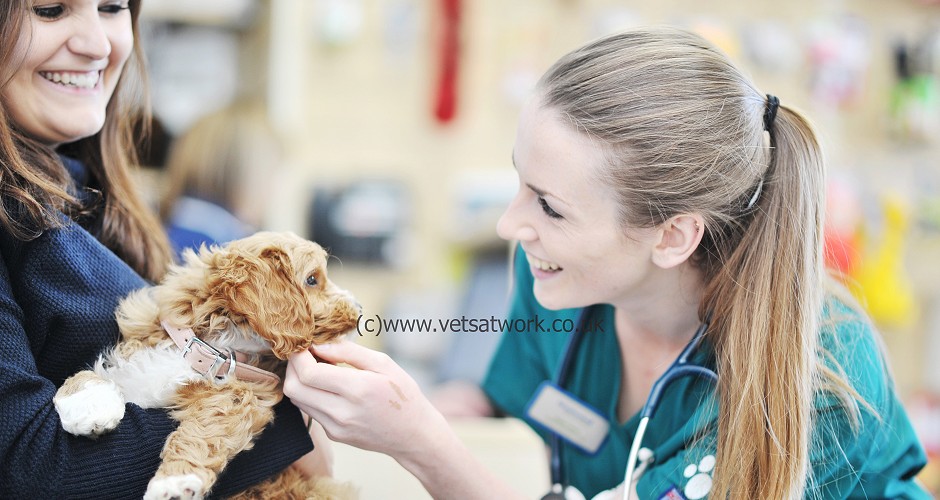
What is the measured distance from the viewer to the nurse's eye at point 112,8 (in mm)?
1251

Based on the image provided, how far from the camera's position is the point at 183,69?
276cm

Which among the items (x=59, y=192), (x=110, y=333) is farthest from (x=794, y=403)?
(x=59, y=192)

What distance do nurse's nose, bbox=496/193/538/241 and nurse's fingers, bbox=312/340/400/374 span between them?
32cm

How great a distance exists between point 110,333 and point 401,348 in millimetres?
2162

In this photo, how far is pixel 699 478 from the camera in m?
1.29

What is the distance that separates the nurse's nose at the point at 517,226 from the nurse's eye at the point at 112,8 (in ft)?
2.42

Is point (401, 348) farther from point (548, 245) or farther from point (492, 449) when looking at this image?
point (548, 245)

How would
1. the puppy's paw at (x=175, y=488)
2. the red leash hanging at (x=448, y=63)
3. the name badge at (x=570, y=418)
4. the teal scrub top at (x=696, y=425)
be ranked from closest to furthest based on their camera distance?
the puppy's paw at (x=175, y=488) → the teal scrub top at (x=696, y=425) → the name badge at (x=570, y=418) → the red leash hanging at (x=448, y=63)

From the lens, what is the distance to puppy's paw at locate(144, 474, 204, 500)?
38.7 inches

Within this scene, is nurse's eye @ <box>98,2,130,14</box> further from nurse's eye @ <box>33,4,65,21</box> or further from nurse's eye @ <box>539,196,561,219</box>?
nurse's eye @ <box>539,196,561,219</box>

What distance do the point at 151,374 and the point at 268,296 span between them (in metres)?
0.20

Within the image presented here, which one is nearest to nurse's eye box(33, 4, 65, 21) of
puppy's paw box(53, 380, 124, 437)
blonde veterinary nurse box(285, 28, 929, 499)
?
puppy's paw box(53, 380, 124, 437)

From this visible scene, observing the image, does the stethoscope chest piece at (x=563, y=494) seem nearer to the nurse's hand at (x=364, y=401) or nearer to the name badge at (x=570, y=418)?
the name badge at (x=570, y=418)

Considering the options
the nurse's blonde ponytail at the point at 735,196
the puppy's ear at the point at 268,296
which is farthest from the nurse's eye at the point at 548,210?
the puppy's ear at the point at 268,296
